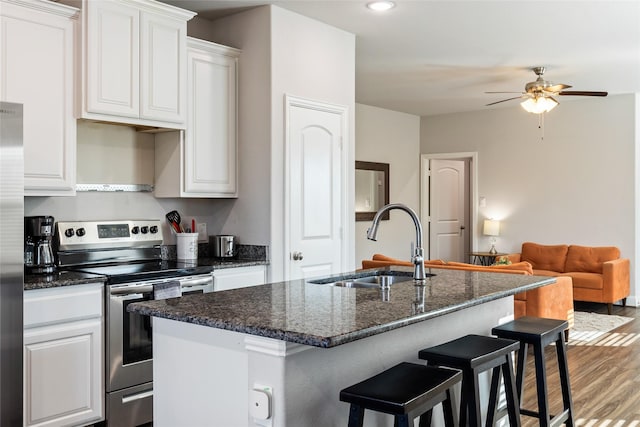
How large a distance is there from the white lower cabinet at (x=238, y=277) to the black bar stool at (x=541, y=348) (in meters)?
1.71

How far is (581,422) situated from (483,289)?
1.36 metres

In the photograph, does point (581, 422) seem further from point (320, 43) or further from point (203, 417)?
point (320, 43)

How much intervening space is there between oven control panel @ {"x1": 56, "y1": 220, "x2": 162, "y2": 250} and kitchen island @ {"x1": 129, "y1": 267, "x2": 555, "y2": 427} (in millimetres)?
1583

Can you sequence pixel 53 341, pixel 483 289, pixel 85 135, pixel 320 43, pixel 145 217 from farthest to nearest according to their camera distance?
pixel 320 43
pixel 145 217
pixel 85 135
pixel 53 341
pixel 483 289

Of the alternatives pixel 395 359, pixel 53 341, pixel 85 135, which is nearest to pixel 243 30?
pixel 85 135

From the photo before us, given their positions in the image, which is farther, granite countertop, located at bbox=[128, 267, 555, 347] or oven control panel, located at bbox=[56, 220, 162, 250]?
oven control panel, located at bbox=[56, 220, 162, 250]

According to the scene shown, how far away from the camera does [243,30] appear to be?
435 cm

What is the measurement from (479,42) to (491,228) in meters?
3.73

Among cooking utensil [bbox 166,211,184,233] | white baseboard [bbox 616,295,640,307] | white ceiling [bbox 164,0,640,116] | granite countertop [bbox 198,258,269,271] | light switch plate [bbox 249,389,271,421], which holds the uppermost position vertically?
white ceiling [bbox 164,0,640,116]

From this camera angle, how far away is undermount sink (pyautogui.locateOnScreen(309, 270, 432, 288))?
3102 millimetres

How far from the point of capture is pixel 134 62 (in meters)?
3.67

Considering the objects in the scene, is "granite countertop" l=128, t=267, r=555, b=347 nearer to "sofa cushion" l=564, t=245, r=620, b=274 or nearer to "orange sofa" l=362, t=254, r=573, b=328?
"orange sofa" l=362, t=254, r=573, b=328

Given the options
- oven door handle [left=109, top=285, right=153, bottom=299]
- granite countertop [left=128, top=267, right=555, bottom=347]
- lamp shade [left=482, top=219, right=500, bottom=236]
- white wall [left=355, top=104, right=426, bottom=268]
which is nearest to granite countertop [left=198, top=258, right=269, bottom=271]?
oven door handle [left=109, top=285, right=153, bottom=299]

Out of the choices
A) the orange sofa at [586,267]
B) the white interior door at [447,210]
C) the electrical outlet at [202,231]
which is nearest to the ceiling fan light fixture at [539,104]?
the orange sofa at [586,267]
